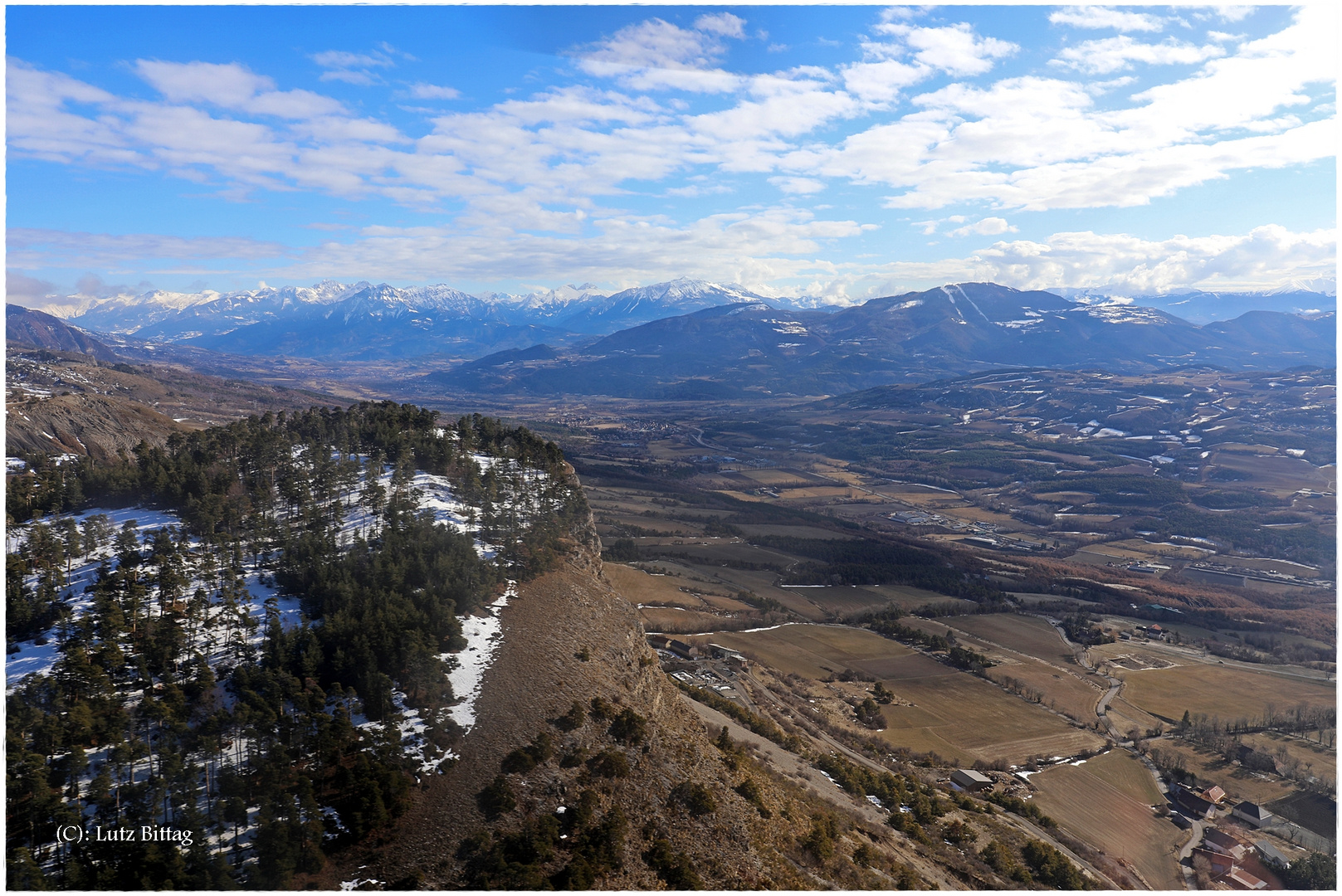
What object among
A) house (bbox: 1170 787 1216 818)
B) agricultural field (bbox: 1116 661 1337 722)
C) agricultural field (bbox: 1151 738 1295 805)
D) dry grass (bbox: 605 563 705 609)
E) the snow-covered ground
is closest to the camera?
the snow-covered ground

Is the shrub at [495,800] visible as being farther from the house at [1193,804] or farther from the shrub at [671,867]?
the house at [1193,804]

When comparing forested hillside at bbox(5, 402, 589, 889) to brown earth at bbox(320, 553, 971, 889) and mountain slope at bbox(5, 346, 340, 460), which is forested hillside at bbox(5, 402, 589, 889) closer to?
brown earth at bbox(320, 553, 971, 889)

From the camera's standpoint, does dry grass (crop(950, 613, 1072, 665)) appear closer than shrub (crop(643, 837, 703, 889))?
No

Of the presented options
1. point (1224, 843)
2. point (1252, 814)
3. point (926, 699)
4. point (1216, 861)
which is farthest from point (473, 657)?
point (1252, 814)

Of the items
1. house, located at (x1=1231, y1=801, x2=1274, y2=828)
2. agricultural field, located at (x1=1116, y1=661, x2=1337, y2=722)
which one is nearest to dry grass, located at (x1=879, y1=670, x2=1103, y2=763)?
house, located at (x1=1231, y1=801, x2=1274, y2=828)

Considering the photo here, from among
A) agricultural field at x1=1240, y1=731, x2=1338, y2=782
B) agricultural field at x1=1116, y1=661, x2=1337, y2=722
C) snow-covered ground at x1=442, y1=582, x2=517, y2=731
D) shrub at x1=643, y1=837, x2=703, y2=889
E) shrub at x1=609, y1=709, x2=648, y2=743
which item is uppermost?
snow-covered ground at x1=442, y1=582, x2=517, y2=731

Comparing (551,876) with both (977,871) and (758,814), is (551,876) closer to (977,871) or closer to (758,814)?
(758,814)

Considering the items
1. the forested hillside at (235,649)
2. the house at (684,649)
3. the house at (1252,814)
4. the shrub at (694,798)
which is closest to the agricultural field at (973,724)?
the house at (1252,814)

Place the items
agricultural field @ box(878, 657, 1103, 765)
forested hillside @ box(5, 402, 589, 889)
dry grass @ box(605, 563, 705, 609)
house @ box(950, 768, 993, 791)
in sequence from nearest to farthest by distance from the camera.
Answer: forested hillside @ box(5, 402, 589, 889) → house @ box(950, 768, 993, 791) → agricultural field @ box(878, 657, 1103, 765) → dry grass @ box(605, 563, 705, 609)
